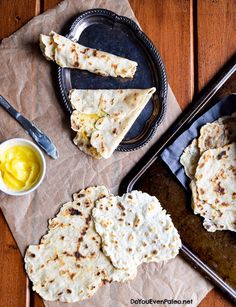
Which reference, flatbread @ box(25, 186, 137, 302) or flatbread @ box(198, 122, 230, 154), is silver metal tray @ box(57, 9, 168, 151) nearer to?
flatbread @ box(198, 122, 230, 154)

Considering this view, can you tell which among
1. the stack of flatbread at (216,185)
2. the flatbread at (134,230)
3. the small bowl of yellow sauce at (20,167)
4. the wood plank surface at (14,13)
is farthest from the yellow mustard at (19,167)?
the stack of flatbread at (216,185)

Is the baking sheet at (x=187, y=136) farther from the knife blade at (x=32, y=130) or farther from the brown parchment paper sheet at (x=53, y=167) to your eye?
the knife blade at (x=32, y=130)

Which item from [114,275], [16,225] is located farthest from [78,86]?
[114,275]

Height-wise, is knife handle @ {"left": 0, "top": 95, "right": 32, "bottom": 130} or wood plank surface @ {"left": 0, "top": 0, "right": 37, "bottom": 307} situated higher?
knife handle @ {"left": 0, "top": 95, "right": 32, "bottom": 130}

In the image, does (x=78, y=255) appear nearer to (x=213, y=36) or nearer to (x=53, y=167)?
(x=53, y=167)

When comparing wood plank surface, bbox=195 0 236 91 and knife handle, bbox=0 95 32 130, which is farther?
wood plank surface, bbox=195 0 236 91

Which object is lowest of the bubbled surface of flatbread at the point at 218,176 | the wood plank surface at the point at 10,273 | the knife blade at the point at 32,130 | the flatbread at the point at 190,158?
the bubbled surface of flatbread at the point at 218,176

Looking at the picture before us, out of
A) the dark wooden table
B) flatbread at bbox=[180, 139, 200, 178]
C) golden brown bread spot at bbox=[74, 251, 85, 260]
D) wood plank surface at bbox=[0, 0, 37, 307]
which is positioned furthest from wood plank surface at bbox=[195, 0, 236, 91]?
wood plank surface at bbox=[0, 0, 37, 307]
